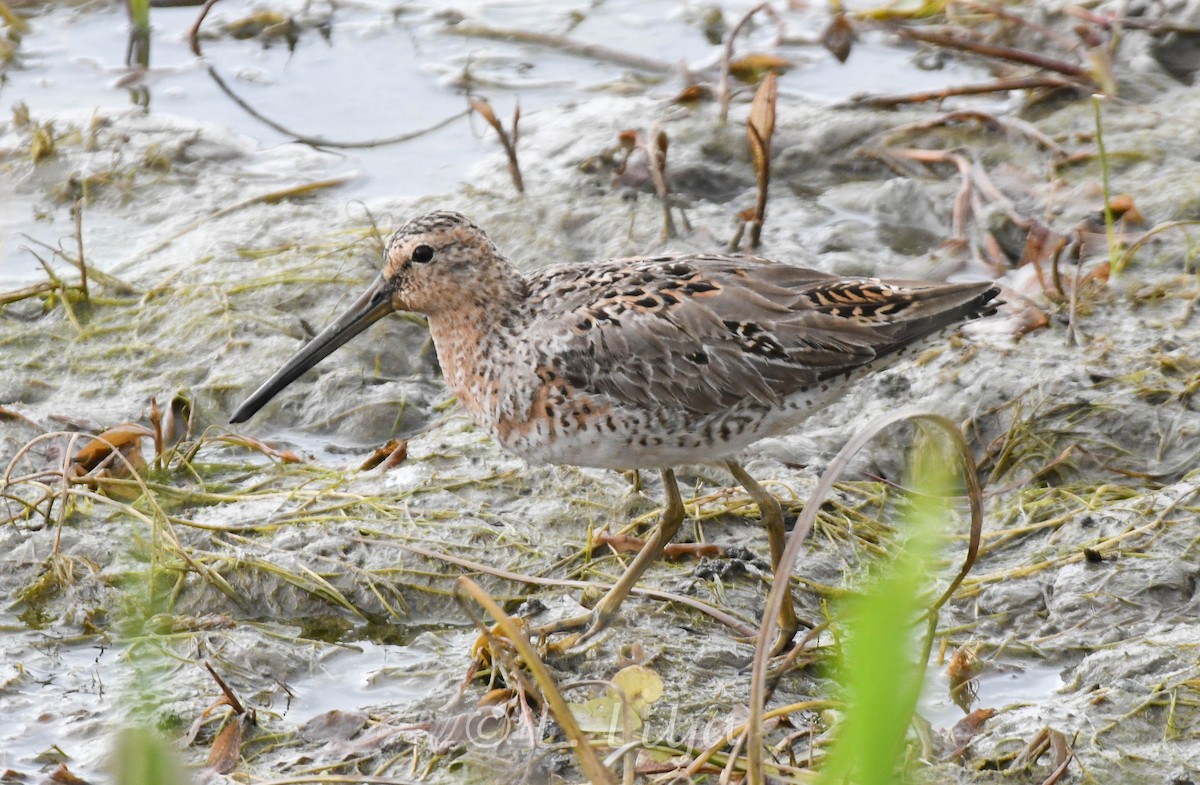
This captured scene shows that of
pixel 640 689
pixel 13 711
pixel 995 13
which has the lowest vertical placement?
pixel 13 711

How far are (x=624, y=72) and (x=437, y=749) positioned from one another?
4.79 metres

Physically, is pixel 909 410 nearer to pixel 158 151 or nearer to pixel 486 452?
pixel 486 452

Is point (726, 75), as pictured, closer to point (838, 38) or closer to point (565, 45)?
point (838, 38)

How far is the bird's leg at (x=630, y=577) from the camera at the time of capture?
4.00m

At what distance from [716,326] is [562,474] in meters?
1.10

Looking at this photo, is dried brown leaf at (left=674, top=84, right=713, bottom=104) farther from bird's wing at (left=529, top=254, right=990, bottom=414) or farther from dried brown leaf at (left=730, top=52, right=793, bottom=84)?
bird's wing at (left=529, top=254, right=990, bottom=414)

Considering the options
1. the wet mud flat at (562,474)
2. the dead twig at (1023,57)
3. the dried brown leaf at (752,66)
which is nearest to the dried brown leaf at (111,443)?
the wet mud flat at (562,474)

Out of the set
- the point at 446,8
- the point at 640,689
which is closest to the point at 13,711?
the point at 640,689

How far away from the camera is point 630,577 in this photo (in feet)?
13.2

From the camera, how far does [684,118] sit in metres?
6.89

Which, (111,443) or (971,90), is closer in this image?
(111,443)

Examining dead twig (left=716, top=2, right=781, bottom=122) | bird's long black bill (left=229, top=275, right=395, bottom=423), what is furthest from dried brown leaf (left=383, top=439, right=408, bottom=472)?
dead twig (left=716, top=2, right=781, bottom=122)

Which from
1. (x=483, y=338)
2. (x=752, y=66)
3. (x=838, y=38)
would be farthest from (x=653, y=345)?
(x=838, y=38)

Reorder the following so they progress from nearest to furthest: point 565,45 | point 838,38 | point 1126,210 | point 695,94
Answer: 1. point 1126,210
2. point 695,94
3. point 838,38
4. point 565,45
